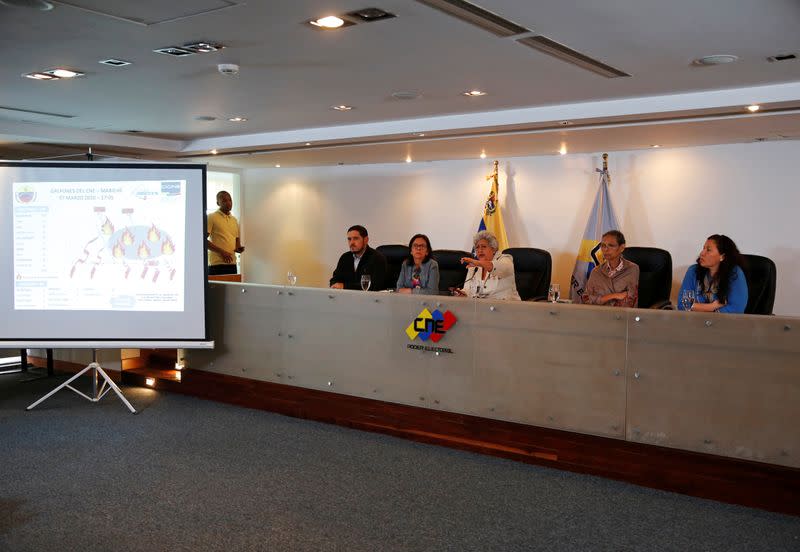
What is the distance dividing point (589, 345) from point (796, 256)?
12.2 feet

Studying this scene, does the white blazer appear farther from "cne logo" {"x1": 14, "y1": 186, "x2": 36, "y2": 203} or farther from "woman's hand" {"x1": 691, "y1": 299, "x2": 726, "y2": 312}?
"cne logo" {"x1": 14, "y1": 186, "x2": 36, "y2": 203}

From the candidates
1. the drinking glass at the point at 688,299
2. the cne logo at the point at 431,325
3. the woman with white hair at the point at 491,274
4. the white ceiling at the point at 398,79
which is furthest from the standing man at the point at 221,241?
the drinking glass at the point at 688,299

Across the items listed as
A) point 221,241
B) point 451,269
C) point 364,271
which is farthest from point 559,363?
point 221,241

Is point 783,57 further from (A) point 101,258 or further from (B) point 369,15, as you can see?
(A) point 101,258

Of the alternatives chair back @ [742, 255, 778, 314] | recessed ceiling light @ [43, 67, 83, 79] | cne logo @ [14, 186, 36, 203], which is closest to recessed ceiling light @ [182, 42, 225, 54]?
recessed ceiling light @ [43, 67, 83, 79]

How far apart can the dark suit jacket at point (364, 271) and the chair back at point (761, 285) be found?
2852 mm

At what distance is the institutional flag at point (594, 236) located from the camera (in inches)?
301

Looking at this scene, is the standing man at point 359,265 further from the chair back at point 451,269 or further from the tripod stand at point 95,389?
the tripod stand at point 95,389

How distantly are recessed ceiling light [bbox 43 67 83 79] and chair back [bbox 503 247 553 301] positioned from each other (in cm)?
367

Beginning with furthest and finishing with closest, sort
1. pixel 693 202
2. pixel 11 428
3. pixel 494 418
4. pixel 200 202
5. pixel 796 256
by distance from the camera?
pixel 693 202, pixel 796 256, pixel 200 202, pixel 11 428, pixel 494 418

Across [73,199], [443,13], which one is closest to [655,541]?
[443,13]

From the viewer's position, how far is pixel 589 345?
4230 mm

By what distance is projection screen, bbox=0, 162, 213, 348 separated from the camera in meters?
5.55

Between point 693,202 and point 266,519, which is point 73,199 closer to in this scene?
point 266,519
